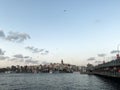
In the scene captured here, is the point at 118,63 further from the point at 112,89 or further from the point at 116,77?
the point at 112,89

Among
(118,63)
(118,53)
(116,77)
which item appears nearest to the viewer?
(118,63)

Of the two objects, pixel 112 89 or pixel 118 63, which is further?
pixel 118 63

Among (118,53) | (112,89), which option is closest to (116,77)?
(118,53)

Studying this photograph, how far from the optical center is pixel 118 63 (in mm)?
112500

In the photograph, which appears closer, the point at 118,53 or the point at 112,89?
the point at 112,89

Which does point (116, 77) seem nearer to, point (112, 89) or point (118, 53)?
point (118, 53)

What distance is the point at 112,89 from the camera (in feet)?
276

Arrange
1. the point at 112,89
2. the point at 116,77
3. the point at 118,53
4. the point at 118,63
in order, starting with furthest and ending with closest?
the point at 118,53 → the point at 116,77 → the point at 118,63 → the point at 112,89

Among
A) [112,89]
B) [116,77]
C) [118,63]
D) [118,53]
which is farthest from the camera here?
[118,53]

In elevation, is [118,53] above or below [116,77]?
above

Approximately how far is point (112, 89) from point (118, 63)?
102 ft

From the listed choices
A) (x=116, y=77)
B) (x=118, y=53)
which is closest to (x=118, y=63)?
(x=116, y=77)

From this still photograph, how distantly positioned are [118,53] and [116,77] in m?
17.8

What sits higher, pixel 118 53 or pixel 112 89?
pixel 118 53
